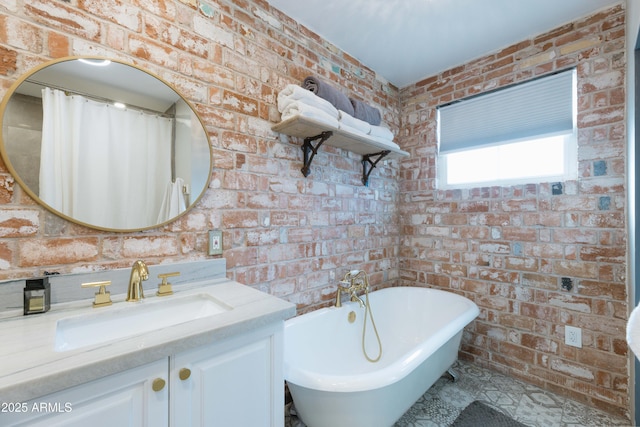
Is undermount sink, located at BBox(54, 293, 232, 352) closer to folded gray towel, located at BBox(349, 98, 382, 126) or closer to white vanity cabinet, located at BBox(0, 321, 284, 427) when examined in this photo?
white vanity cabinet, located at BBox(0, 321, 284, 427)

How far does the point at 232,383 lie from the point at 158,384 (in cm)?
23

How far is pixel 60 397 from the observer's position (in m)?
0.61

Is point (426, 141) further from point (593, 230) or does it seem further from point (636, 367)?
point (636, 367)

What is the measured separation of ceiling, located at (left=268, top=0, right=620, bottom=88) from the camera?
168 cm

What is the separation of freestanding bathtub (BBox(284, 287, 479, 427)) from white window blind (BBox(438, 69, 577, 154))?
51.3 inches

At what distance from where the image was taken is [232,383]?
2.92 feet

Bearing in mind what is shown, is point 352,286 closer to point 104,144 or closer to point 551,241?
point 551,241

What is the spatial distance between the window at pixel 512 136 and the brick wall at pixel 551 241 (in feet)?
0.26

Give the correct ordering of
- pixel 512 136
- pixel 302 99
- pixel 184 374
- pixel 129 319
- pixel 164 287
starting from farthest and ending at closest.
Result: pixel 512 136 < pixel 302 99 < pixel 164 287 < pixel 129 319 < pixel 184 374

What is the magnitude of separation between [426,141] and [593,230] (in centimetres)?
134

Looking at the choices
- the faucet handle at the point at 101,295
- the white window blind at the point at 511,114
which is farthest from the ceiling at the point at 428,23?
the faucet handle at the point at 101,295

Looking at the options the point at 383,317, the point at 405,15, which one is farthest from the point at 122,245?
the point at 405,15

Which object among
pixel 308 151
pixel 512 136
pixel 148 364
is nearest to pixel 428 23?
pixel 512 136

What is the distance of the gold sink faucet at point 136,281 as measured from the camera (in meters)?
1.08
